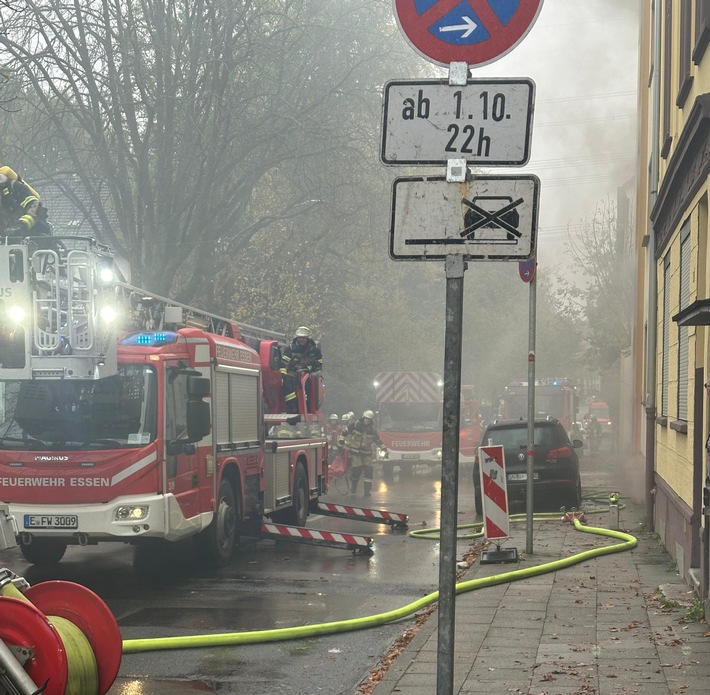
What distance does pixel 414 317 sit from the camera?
51812 mm

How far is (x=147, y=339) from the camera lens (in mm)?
12516

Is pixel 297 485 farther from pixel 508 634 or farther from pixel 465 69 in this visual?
pixel 465 69

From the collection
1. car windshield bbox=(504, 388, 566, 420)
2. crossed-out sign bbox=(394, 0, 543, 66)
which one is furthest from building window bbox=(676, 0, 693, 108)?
car windshield bbox=(504, 388, 566, 420)

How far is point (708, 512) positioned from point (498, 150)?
14.6ft

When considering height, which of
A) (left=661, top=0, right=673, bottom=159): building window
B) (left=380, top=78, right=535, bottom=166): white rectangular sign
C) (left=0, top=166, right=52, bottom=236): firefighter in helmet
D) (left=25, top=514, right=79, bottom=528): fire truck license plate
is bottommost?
(left=25, top=514, right=79, bottom=528): fire truck license plate

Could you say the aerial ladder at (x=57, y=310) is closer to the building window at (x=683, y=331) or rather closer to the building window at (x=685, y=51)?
the building window at (x=683, y=331)

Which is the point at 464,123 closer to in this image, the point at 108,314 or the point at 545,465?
the point at 108,314

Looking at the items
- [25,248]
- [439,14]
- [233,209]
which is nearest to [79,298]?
[25,248]

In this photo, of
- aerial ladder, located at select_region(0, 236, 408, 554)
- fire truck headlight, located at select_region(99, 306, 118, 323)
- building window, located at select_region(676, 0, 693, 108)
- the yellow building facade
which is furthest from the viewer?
building window, located at select_region(676, 0, 693, 108)

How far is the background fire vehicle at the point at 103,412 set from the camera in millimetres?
11258

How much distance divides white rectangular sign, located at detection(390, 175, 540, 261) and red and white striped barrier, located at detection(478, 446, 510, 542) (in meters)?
8.34

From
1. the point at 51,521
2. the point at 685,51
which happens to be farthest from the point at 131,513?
the point at 685,51

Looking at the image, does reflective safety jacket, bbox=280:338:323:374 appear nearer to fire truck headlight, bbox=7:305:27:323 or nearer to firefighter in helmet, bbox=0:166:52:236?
firefighter in helmet, bbox=0:166:52:236

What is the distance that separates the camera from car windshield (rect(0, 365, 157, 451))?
12.1 meters
